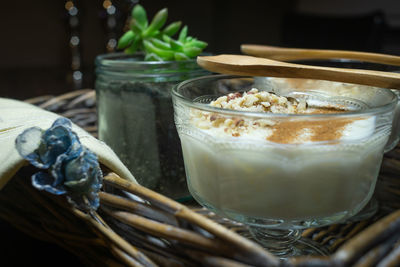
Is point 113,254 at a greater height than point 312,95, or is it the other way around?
point 312,95

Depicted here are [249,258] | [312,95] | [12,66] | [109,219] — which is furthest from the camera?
[12,66]

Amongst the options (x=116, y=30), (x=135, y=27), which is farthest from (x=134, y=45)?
(x=116, y=30)

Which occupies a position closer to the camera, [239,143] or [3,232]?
[239,143]

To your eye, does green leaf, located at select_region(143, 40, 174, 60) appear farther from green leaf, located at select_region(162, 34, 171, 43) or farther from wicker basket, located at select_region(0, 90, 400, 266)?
wicker basket, located at select_region(0, 90, 400, 266)

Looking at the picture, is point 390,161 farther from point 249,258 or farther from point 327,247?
point 249,258

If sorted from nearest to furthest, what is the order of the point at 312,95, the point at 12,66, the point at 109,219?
1. the point at 109,219
2. the point at 312,95
3. the point at 12,66

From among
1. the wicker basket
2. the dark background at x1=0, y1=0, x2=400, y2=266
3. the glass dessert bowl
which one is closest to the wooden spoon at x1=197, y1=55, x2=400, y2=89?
the glass dessert bowl

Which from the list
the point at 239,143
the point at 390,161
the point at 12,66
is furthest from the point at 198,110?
the point at 12,66

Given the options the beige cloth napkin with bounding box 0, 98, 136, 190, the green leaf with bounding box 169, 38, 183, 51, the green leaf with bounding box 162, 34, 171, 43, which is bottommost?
the beige cloth napkin with bounding box 0, 98, 136, 190

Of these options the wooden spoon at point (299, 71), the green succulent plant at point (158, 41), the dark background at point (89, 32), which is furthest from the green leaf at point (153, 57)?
the dark background at point (89, 32)
